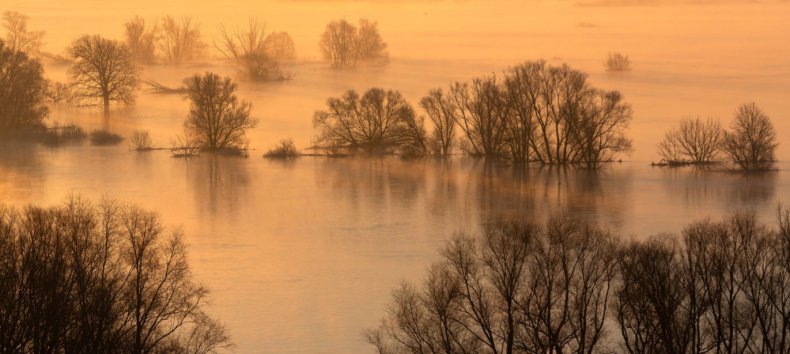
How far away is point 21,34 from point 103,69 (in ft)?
74.3

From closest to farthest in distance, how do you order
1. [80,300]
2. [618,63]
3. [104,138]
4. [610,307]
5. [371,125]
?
[80,300] → [610,307] → [371,125] → [104,138] → [618,63]

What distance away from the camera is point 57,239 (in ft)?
64.0

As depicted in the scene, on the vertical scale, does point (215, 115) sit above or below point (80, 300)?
above

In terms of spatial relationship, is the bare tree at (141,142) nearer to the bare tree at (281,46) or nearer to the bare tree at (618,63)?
the bare tree at (281,46)

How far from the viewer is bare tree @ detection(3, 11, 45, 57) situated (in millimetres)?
86500

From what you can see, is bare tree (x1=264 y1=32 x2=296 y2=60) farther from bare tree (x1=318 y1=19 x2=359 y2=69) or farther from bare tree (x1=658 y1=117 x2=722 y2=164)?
bare tree (x1=658 y1=117 x2=722 y2=164)

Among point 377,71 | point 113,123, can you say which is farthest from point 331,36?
point 113,123

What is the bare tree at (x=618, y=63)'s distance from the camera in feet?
270

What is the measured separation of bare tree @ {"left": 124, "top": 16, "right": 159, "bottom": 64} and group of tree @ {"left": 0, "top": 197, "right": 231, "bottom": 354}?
75.3 meters

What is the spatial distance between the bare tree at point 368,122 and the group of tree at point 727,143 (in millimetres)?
13995

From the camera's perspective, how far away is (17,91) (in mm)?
60438

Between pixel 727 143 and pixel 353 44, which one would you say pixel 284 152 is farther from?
pixel 353 44

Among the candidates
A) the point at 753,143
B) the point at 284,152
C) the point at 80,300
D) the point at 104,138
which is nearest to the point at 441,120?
the point at 284,152

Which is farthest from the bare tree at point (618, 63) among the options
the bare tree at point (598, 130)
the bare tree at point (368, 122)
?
the bare tree at point (598, 130)
